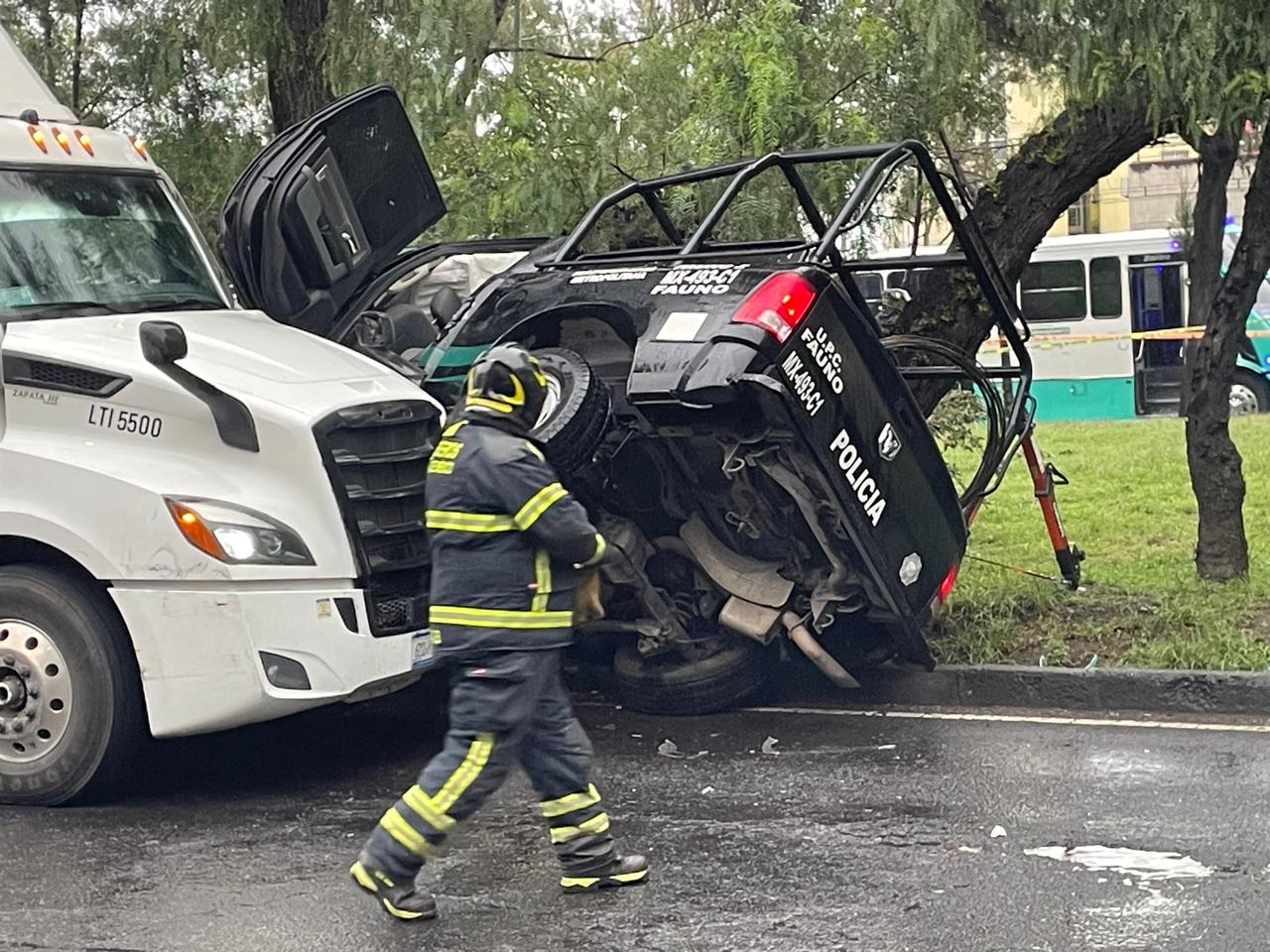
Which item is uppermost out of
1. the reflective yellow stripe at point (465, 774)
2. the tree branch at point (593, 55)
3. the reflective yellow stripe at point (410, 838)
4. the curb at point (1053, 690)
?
the tree branch at point (593, 55)

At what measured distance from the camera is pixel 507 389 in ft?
17.3

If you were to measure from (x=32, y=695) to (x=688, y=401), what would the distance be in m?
2.62

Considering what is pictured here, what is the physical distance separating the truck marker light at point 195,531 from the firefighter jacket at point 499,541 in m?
1.35

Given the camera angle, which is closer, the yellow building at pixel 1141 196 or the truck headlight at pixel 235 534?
the truck headlight at pixel 235 534

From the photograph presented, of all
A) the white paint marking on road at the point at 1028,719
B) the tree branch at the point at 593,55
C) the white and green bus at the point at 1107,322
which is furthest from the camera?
the white and green bus at the point at 1107,322

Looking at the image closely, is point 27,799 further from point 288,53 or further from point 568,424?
point 288,53

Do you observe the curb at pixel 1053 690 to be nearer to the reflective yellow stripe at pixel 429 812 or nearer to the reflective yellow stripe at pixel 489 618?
the reflective yellow stripe at pixel 489 618

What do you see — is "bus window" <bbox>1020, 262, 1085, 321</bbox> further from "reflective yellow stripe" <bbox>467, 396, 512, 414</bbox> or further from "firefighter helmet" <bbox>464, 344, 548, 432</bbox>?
"reflective yellow stripe" <bbox>467, 396, 512, 414</bbox>

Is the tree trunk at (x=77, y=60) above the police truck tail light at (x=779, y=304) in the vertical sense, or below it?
above

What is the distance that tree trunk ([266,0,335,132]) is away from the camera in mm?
9773

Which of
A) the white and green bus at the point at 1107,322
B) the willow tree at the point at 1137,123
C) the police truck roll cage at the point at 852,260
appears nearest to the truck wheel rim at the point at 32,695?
the police truck roll cage at the point at 852,260

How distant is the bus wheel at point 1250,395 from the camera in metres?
23.3

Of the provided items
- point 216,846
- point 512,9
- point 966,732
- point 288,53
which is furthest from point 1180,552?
point 216,846

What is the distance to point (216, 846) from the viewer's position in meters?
5.98
